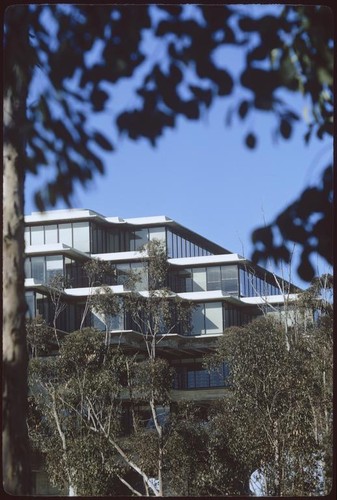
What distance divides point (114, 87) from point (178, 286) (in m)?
9.74

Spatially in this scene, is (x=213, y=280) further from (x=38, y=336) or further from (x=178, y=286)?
(x=38, y=336)

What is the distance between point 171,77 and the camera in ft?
11.1

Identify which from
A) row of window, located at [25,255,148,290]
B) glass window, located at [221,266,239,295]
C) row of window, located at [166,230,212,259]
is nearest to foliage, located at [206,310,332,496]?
glass window, located at [221,266,239,295]

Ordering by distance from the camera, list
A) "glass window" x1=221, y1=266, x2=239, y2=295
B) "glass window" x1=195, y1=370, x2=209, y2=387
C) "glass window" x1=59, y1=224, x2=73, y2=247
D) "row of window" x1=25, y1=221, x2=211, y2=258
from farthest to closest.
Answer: "glass window" x1=195, y1=370, x2=209, y2=387 < "glass window" x1=221, y1=266, x2=239, y2=295 < "glass window" x1=59, y1=224, x2=73, y2=247 < "row of window" x1=25, y1=221, x2=211, y2=258

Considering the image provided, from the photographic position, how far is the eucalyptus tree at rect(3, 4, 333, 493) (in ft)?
10.1

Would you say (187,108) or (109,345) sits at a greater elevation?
(187,108)

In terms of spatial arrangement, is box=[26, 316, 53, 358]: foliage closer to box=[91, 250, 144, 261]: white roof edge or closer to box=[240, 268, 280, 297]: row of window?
box=[91, 250, 144, 261]: white roof edge

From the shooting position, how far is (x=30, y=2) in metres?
3.27

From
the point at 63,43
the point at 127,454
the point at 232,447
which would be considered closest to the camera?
the point at 63,43

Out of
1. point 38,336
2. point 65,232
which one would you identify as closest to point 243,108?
point 65,232

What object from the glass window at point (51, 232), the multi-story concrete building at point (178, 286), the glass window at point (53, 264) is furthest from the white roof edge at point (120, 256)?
the glass window at point (51, 232)

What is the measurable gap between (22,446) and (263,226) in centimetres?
103

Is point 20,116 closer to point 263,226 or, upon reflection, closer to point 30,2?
point 30,2

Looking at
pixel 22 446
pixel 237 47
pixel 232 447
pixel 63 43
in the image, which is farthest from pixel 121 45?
pixel 232 447
